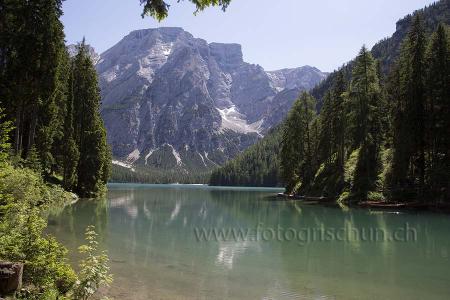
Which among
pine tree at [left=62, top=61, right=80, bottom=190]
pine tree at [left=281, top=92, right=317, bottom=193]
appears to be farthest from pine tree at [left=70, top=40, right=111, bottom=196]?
pine tree at [left=281, top=92, right=317, bottom=193]

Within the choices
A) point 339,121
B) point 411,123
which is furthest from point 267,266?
point 339,121

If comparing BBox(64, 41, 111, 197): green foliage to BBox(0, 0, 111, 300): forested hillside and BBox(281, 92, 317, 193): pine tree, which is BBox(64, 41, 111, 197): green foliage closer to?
BBox(0, 0, 111, 300): forested hillside

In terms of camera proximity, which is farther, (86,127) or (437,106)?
(86,127)

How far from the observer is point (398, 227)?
92.2 ft

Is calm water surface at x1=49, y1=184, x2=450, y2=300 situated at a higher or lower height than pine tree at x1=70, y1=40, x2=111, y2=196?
lower

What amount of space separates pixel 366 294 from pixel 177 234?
14.5 meters

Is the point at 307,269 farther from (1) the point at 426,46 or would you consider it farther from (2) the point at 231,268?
(1) the point at 426,46

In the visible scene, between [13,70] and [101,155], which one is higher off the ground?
[13,70]

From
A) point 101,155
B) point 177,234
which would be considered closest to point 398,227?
point 177,234

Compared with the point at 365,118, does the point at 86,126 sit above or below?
below

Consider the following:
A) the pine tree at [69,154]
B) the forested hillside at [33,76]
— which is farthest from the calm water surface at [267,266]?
the pine tree at [69,154]

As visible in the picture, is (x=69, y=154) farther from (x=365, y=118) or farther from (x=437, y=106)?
(x=437, y=106)

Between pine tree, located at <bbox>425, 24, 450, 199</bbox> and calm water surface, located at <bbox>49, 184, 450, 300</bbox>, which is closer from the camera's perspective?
calm water surface, located at <bbox>49, 184, 450, 300</bbox>

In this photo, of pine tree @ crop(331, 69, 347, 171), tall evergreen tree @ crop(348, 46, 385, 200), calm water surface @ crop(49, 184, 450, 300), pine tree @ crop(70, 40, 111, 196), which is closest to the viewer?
calm water surface @ crop(49, 184, 450, 300)
